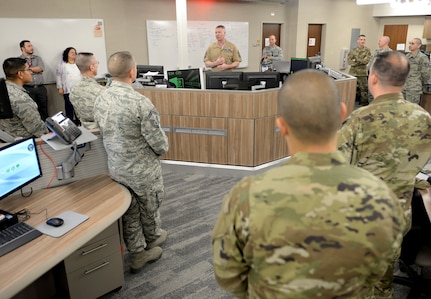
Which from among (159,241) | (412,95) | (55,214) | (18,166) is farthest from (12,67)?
(412,95)

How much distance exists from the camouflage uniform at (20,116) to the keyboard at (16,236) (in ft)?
5.91

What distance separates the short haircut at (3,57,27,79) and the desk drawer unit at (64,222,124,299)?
6.66ft

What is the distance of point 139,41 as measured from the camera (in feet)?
23.9

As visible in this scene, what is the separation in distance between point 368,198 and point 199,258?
2.07 m

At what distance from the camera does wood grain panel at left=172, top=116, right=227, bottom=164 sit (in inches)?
171

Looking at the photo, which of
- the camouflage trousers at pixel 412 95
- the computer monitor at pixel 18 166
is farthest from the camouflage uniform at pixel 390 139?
the camouflage trousers at pixel 412 95

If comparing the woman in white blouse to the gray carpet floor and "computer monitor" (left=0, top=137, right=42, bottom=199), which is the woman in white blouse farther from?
"computer monitor" (left=0, top=137, right=42, bottom=199)

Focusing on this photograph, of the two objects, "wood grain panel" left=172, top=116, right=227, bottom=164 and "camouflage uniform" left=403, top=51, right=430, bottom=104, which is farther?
"camouflage uniform" left=403, top=51, right=430, bottom=104

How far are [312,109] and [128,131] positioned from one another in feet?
5.28

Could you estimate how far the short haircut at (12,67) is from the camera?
334 cm

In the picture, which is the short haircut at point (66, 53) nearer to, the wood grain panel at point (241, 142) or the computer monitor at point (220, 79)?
the computer monitor at point (220, 79)

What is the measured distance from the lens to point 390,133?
5.83 ft

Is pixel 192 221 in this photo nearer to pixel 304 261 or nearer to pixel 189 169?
pixel 189 169

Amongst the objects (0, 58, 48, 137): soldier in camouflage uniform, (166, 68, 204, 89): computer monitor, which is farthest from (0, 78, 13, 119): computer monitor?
(166, 68, 204, 89): computer monitor
